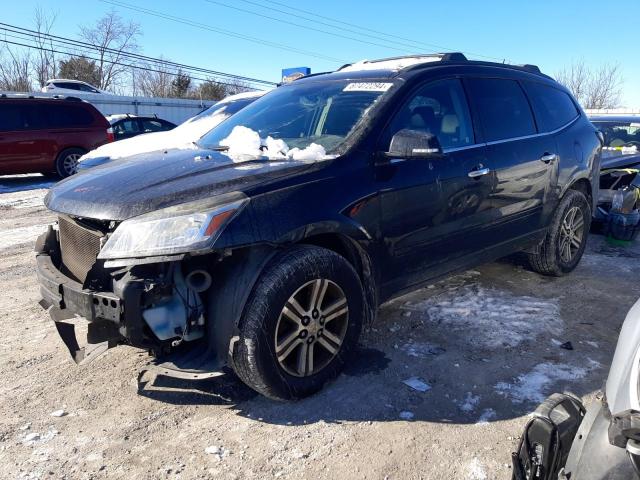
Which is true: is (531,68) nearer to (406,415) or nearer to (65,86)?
(406,415)

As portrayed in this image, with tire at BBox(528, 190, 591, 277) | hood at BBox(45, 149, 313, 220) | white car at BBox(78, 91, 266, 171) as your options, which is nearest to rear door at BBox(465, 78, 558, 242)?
tire at BBox(528, 190, 591, 277)

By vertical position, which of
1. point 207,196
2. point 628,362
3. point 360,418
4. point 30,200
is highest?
point 207,196

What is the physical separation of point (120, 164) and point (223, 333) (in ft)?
4.76

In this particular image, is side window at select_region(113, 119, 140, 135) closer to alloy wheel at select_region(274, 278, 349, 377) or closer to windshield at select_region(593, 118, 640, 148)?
windshield at select_region(593, 118, 640, 148)

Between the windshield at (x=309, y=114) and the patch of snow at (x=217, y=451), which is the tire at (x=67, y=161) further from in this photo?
the patch of snow at (x=217, y=451)

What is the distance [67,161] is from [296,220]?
1166 centimetres

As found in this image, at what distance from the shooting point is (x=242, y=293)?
103 inches

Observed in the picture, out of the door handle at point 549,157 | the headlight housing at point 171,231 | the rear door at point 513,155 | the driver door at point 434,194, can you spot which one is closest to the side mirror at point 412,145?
the driver door at point 434,194

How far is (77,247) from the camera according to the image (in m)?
2.94

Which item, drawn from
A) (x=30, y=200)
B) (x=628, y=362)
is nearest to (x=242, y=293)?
Answer: (x=628, y=362)

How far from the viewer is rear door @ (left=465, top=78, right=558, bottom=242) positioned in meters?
4.01

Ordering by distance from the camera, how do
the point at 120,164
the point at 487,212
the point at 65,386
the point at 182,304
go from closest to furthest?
the point at 182,304, the point at 65,386, the point at 120,164, the point at 487,212

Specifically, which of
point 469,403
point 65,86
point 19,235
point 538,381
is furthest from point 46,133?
point 65,86

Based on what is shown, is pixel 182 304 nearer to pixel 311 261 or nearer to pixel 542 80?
pixel 311 261
